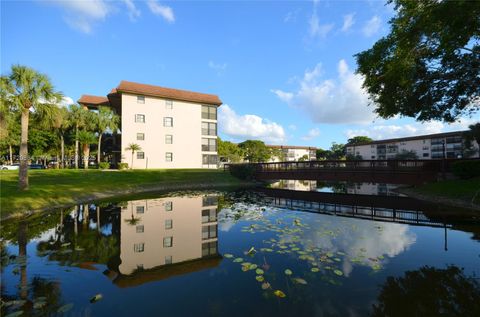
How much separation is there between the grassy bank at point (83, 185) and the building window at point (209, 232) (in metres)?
10.2

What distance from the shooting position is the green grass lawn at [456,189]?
14984 mm

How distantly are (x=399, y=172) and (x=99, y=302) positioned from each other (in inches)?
980

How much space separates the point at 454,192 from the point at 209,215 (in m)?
16.8

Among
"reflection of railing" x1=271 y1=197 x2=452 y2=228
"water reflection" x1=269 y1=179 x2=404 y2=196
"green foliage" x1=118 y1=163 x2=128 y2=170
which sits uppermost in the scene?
"green foliage" x1=118 y1=163 x2=128 y2=170

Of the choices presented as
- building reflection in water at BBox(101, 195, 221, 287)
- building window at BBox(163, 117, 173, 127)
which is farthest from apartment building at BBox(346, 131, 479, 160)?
building reflection in water at BBox(101, 195, 221, 287)

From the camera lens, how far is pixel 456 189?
16.4m

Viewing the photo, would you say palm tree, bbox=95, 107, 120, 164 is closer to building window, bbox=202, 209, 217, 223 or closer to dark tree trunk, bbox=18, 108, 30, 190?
dark tree trunk, bbox=18, 108, 30, 190

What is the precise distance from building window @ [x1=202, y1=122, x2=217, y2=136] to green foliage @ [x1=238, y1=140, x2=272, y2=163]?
5275 centimetres

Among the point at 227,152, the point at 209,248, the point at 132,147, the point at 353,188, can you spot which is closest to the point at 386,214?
the point at 209,248

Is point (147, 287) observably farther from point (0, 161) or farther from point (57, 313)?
point (0, 161)

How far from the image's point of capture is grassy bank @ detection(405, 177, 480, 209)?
1445cm

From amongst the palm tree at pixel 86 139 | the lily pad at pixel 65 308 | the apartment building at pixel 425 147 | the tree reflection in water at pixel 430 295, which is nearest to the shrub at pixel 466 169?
the tree reflection in water at pixel 430 295

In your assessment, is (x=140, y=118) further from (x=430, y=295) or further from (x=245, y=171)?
(x=430, y=295)

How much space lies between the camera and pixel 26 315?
4188 mm
